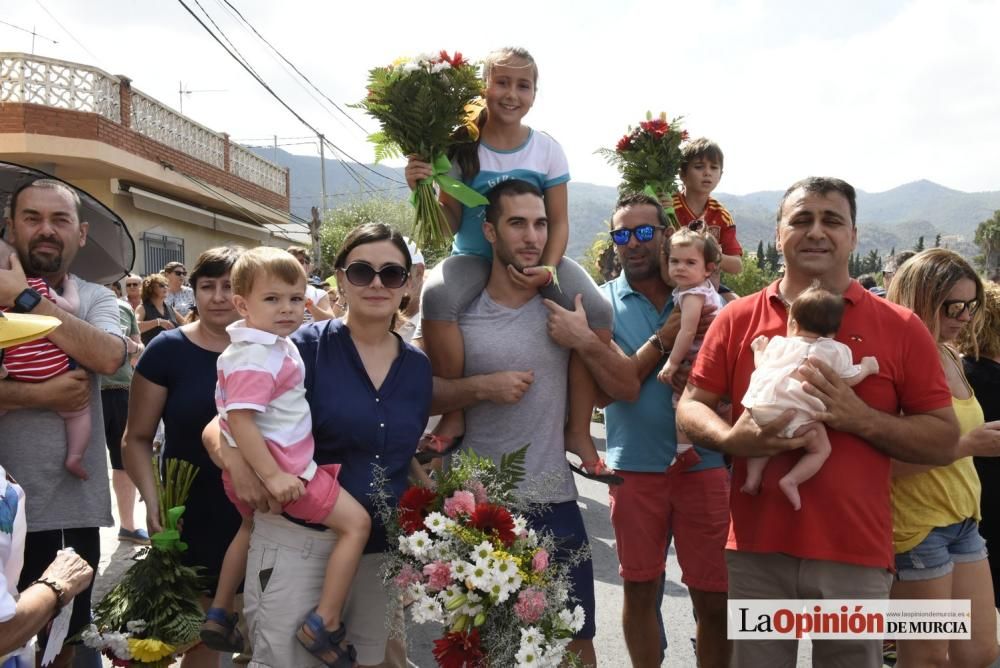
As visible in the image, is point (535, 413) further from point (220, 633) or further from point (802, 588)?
point (220, 633)

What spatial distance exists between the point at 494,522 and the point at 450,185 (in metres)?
1.78

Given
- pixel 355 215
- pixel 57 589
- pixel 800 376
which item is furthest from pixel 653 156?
pixel 355 215

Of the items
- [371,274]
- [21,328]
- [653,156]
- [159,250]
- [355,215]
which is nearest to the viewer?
[21,328]

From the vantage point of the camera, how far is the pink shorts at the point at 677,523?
409 centimetres

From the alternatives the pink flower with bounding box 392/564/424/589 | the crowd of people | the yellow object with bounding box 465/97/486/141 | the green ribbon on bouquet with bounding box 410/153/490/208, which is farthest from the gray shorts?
the pink flower with bounding box 392/564/424/589

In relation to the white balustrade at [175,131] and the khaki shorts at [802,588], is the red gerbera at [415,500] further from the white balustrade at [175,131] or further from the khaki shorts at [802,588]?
the white balustrade at [175,131]

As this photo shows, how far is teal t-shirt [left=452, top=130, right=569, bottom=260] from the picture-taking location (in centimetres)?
402

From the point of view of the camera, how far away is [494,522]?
279 cm

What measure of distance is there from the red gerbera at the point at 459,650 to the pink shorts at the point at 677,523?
5.52 feet

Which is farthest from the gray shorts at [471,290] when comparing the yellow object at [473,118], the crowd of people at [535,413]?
the yellow object at [473,118]

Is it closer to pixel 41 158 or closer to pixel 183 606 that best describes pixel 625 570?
pixel 183 606

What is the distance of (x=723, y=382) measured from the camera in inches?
131

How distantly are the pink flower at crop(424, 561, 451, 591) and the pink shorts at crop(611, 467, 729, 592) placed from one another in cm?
175

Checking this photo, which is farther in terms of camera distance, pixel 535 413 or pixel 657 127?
pixel 657 127
